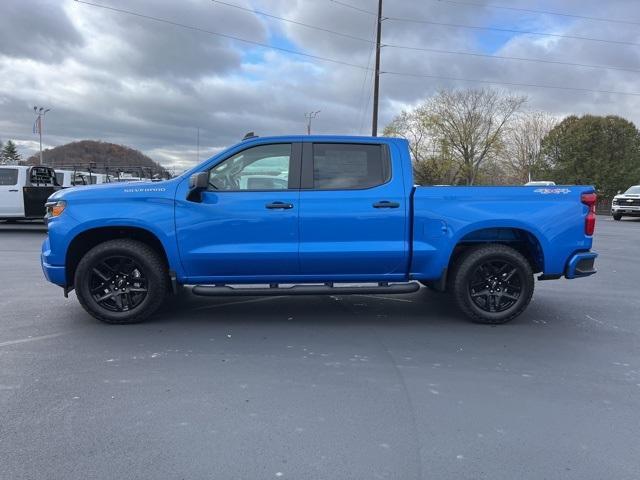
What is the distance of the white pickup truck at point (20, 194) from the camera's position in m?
14.9

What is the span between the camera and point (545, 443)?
9.96 feet

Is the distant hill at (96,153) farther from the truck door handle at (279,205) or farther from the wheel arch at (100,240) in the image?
the truck door handle at (279,205)

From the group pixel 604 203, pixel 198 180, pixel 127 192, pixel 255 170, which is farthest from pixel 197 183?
pixel 604 203

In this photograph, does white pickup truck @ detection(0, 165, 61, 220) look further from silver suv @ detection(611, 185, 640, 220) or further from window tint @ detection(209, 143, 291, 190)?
silver suv @ detection(611, 185, 640, 220)

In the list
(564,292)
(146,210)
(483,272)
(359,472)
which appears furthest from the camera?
(564,292)

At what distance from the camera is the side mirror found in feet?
16.2

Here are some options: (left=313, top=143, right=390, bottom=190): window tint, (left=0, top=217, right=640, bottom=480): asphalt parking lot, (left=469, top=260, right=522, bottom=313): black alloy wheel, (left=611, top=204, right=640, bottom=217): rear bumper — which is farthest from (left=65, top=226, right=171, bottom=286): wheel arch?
(left=611, top=204, right=640, bottom=217): rear bumper

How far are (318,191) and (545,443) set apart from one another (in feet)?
10.1

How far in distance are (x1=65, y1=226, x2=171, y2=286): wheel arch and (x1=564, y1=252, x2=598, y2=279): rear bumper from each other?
4.22 meters

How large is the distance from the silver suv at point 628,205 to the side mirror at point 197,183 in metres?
25.6

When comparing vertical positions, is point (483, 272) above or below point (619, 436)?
above

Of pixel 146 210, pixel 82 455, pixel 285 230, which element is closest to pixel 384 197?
pixel 285 230

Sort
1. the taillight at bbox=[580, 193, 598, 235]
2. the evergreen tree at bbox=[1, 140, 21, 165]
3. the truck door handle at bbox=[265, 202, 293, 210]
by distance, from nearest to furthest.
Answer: the truck door handle at bbox=[265, 202, 293, 210], the taillight at bbox=[580, 193, 598, 235], the evergreen tree at bbox=[1, 140, 21, 165]

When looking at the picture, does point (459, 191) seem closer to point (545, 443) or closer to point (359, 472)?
point (545, 443)
